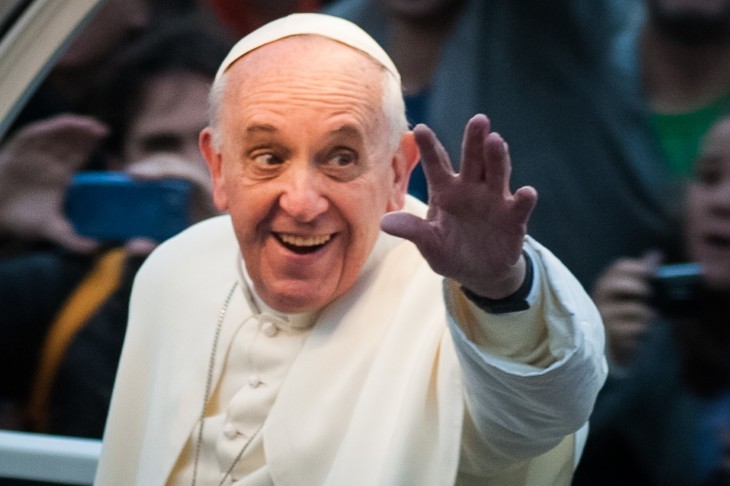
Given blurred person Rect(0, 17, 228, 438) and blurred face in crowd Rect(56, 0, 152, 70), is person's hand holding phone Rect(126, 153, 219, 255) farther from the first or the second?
blurred face in crowd Rect(56, 0, 152, 70)

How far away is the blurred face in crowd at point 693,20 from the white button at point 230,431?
1393 mm

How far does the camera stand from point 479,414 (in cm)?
243

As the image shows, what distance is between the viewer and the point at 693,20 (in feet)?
10.9

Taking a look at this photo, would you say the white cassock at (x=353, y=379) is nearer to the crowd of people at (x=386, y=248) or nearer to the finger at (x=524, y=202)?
the crowd of people at (x=386, y=248)

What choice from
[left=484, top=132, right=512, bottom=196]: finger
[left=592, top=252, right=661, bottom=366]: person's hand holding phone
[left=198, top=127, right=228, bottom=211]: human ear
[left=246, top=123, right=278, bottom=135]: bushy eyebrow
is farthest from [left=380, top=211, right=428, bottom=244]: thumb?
[left=592, top=252, right=661, bottom=366]: person's hand holding phone

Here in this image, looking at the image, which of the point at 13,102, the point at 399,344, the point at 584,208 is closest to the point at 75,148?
the point at 13,102

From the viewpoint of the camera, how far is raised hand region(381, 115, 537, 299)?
218 centimetres

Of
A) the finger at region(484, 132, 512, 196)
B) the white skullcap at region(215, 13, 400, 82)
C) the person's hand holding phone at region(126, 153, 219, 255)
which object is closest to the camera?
the finger at region(484, 132, 512, 196)

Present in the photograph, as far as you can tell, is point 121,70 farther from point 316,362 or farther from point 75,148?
point 316,362

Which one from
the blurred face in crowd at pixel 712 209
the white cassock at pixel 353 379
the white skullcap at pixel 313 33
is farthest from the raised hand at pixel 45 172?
the blurred face in crowd at pixel 712 209

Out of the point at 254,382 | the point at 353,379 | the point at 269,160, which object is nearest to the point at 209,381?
the point at 254,382

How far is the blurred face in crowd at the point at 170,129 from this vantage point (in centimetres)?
382

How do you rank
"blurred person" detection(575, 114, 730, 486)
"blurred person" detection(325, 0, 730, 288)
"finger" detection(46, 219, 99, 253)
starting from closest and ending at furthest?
1. "blurred person" detection(575, 114, 730, 486)
2. "blurred person" detection(325, 0, 730, 288)
3. "finger" detection(46, 219, 99, 253)

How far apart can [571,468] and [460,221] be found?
648 mm
